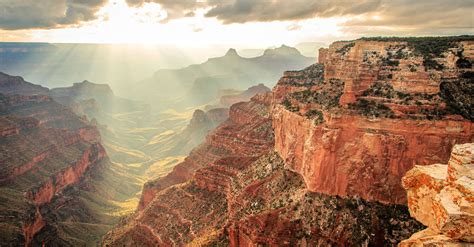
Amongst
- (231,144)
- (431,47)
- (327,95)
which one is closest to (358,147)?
(327,95)

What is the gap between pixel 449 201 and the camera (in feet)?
33.1

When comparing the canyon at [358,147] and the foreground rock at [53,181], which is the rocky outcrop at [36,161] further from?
the canyon at [358,147]

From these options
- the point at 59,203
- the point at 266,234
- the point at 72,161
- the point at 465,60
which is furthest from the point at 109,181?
the point at 465,60

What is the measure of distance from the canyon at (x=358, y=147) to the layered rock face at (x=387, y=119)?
98 millimetres

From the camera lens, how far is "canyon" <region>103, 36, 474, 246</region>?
37312mm

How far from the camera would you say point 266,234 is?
144 ft

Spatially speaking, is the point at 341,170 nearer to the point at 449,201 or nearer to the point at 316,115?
the point at 316,115

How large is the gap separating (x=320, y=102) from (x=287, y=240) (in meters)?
17.7

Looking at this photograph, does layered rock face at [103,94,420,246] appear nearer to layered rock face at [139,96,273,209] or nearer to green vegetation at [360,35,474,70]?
layered rock face at [139,96,273,209]

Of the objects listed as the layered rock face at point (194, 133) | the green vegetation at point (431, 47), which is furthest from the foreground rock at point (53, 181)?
the green vegetation at point (431, 47)

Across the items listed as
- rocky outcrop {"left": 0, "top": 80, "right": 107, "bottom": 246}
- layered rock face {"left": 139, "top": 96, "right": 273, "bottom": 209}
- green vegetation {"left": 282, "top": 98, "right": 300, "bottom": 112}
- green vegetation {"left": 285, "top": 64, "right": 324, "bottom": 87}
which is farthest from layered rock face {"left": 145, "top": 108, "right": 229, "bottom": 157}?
green vegetation {"left": 282, "top": 98, "right": 300, "bottom": 112}

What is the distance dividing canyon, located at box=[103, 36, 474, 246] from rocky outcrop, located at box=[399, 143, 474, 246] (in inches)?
1091

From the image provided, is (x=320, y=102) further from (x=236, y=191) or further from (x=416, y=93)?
(x=236, y=191)

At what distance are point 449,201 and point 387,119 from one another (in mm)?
29617
